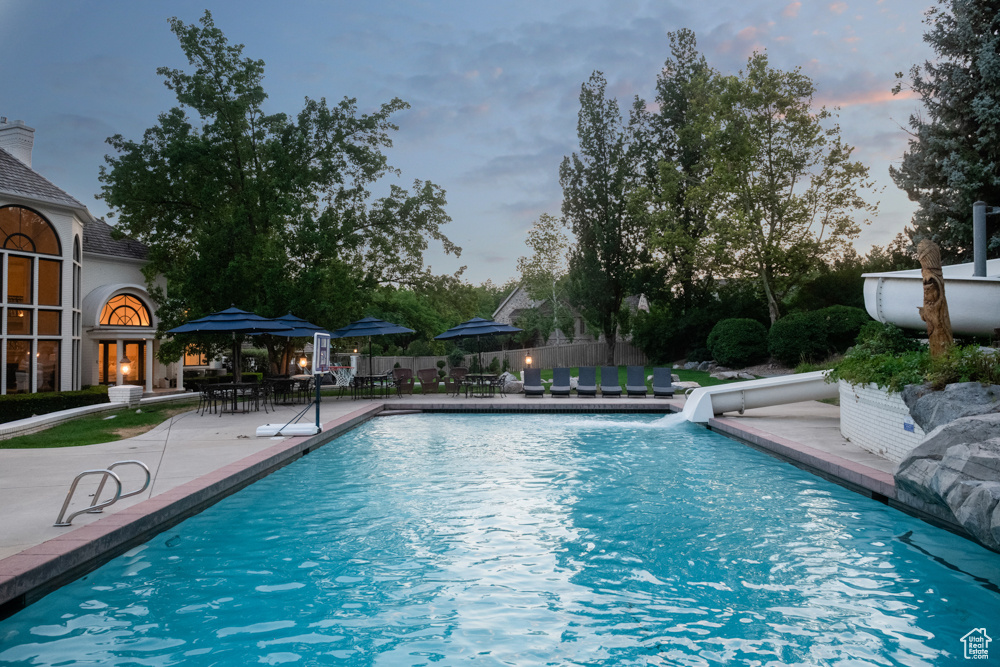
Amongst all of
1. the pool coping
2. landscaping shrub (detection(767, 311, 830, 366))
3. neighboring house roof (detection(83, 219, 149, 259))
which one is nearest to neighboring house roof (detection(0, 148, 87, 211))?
neighboring house roof (detection(83, 219, 149, 259))

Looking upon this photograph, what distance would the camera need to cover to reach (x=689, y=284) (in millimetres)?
31016

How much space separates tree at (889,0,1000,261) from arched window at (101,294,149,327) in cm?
2688

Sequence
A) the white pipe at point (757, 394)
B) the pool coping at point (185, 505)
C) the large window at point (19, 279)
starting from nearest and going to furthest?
the pool coping at point (185, 505) → the white pipe at point (757, 394) → the large window at point (19, 279)

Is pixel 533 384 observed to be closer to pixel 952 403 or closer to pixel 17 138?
pixel 952 403

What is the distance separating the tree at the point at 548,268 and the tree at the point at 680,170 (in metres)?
7.59

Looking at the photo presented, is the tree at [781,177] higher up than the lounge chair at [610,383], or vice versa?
the tree at [781,177]

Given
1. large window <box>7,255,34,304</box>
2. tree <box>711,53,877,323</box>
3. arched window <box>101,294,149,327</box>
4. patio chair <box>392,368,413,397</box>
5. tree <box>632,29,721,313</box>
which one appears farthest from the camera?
tree <box>632,29,721,313</box>

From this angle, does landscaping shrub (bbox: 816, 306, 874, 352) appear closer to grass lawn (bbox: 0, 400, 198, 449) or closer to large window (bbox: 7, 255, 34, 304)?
grass lawn (bbox: 0, 400, 198, 449)

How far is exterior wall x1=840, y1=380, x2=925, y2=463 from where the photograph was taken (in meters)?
7.38

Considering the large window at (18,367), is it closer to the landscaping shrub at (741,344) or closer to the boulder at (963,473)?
the boulder at (963,473)

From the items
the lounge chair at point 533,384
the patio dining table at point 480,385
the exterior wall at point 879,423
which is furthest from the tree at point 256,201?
the exterior wall at point 879,423

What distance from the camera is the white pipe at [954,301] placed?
9547mm

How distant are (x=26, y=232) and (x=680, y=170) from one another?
2635 centimetres

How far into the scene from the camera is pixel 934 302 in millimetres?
7727
